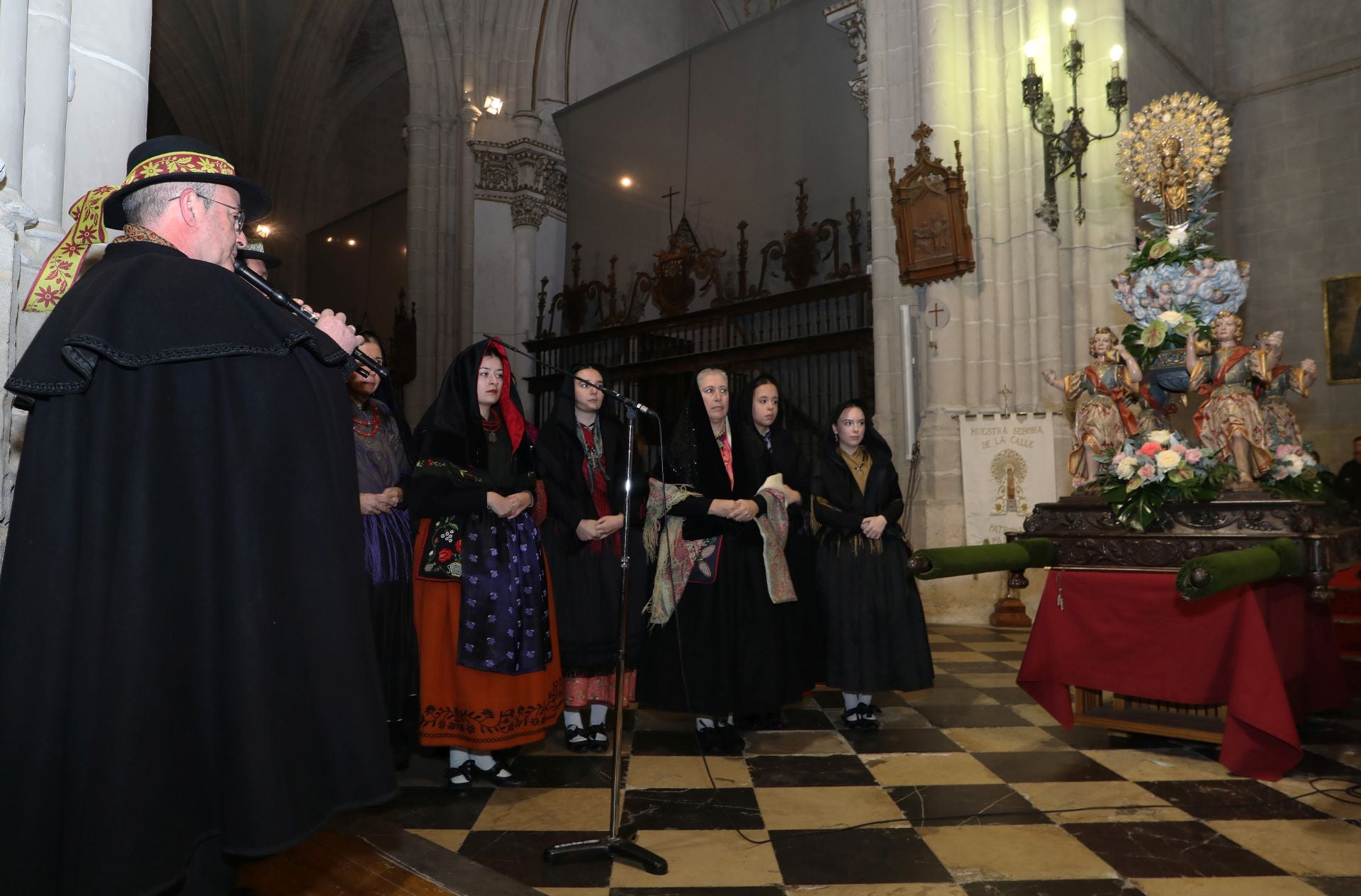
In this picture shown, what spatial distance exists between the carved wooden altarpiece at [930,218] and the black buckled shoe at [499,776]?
5.63 metres

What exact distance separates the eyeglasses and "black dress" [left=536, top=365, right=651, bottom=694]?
6.56 feet

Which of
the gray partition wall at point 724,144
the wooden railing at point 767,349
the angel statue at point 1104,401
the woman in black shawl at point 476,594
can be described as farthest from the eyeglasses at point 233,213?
the gray partition wall at point 724,144

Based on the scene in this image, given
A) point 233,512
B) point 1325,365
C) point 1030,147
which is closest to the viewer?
point 233,512

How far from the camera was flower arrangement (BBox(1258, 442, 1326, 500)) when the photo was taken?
12.8ft

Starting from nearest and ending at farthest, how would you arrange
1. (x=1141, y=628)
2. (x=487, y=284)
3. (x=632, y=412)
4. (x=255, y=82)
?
(x=632, y=412) → (x=1141, y=628) → (x=487, y=284) → (x=255, y=82)

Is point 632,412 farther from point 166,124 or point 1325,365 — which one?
point 166,124

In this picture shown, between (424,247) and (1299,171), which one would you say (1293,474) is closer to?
(1299,171)

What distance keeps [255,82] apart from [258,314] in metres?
17.9

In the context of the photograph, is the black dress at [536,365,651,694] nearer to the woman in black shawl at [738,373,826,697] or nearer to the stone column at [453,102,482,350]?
the woman in black shawl at [738,373,826,697]

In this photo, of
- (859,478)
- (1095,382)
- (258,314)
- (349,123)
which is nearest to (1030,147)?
(1095,382)

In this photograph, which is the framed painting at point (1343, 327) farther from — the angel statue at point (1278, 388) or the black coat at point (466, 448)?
the black coat at point (466, 448)

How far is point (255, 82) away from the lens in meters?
17.0

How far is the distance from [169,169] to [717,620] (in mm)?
2717

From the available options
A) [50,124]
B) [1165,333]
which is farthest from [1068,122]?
[50,124]
